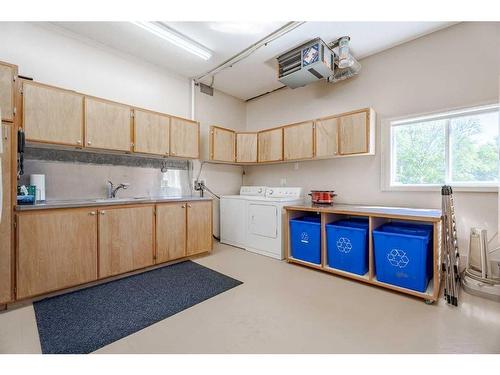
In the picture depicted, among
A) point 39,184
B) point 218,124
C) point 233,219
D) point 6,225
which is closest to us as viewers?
point 6,225

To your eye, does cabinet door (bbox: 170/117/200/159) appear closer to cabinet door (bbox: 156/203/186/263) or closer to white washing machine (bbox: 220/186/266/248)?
cabinet door (bbox: 156/203/186/263)

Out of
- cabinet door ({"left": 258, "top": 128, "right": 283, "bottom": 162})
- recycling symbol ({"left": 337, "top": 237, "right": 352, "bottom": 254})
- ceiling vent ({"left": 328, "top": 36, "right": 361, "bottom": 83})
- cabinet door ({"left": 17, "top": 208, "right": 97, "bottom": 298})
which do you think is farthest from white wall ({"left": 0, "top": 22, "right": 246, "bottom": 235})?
recycling symbol ({"left": 337, "top": 237, "right": 352, "bottom": 254})

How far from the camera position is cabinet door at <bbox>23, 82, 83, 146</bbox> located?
7.14 ft

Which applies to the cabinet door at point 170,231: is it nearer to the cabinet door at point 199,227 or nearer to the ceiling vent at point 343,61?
the cabinet door at point 199,227

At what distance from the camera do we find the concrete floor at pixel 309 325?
147 cm

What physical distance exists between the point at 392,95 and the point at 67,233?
4202mm

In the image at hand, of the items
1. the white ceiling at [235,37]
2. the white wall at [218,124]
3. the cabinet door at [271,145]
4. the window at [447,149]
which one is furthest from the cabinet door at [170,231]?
the window at [447,149]

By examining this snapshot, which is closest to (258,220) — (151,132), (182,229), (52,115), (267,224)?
→ (267,224)

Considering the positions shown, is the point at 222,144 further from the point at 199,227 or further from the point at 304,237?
the point at 304,237

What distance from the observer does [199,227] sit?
10.8ft

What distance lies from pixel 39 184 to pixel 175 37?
2.30m

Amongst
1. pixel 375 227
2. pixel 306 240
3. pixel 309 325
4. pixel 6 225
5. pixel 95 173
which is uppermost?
pixel 95 173

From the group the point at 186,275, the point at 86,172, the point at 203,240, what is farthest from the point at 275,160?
the point at 86,172

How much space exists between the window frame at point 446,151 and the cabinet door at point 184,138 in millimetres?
2771
